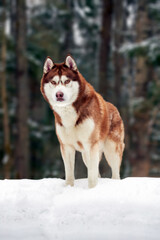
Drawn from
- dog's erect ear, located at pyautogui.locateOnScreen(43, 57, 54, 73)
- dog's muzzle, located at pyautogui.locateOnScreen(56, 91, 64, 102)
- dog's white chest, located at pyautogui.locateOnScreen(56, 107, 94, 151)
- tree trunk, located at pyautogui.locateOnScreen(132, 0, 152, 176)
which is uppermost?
dog's erect ear, located at pyautogui.locateOnScreen(43, 57, 54, 73)

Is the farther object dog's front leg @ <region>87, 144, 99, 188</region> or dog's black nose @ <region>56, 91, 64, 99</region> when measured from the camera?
dog's front leg @ <region>87, 144, 99, 188</region>

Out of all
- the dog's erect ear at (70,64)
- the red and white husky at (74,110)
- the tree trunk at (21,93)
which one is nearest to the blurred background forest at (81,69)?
the tree trunk at (21,93)

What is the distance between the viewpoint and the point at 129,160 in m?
16.8

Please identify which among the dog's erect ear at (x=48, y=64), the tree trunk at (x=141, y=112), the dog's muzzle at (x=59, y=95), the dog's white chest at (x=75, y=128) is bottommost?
the tree trunk at (x=141, y=112)

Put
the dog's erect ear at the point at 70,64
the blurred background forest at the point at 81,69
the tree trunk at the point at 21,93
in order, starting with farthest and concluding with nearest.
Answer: the tree trunk at the point at 21,93
the blurred background forest at the point at 81,69
the dog's erect ear at the point at 70,64

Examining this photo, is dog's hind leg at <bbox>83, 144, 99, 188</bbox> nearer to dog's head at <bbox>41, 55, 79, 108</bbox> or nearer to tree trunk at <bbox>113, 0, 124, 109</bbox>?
dog's head at <bbox>41, 55, 79, 108</bbox>

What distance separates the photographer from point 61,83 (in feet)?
16.4

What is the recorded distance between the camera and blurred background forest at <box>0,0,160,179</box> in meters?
16.0

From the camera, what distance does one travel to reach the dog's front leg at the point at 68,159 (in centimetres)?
552

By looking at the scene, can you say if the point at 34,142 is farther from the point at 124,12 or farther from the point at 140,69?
the point at 124,12

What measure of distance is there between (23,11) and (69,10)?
4.96 metres

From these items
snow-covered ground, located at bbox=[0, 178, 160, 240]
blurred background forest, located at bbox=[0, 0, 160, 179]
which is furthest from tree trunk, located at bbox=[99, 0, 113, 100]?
snow-covered ground, located at bbox=[0, 178, 160, 240]

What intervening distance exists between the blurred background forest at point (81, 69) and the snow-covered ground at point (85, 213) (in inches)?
384

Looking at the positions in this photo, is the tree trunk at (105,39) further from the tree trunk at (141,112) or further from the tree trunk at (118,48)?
the tree trunk at (141,112)
